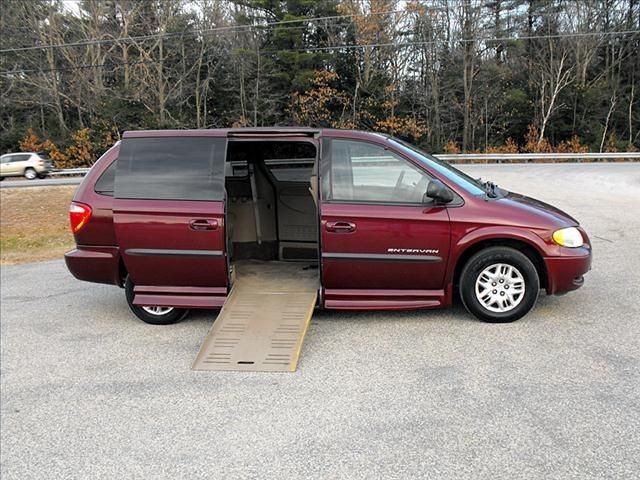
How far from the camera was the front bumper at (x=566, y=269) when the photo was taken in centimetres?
464

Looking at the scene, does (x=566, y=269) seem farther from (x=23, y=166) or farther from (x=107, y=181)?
(x=23, y=166)

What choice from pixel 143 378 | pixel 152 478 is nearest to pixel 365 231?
pixel 143 378

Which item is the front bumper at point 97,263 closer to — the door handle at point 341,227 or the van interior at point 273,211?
the van interior at point 273,211

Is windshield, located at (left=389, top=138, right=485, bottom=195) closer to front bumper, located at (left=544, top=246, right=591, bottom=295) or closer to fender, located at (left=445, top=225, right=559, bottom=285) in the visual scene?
fender, located at (left=445, top=225, right=559, bottom=285)

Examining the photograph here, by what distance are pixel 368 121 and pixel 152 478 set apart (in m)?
34.8

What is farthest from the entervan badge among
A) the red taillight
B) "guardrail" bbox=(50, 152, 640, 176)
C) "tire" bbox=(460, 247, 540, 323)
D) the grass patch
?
"guardrail" bbox=(50, 152, 640, 176)

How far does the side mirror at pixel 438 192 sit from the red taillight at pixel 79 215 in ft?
10.7

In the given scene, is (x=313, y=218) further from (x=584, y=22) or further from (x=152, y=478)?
(x=584, y=22)

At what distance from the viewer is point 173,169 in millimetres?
4930

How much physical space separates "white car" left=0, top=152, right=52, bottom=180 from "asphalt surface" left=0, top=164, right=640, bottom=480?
26.7 metres

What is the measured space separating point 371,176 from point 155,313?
8.18 feet

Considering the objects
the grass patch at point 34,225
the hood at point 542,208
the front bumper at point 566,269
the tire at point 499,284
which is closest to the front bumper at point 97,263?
the tire at point 499,284

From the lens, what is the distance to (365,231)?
466 cm

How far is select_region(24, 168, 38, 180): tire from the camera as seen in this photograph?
2877cm
